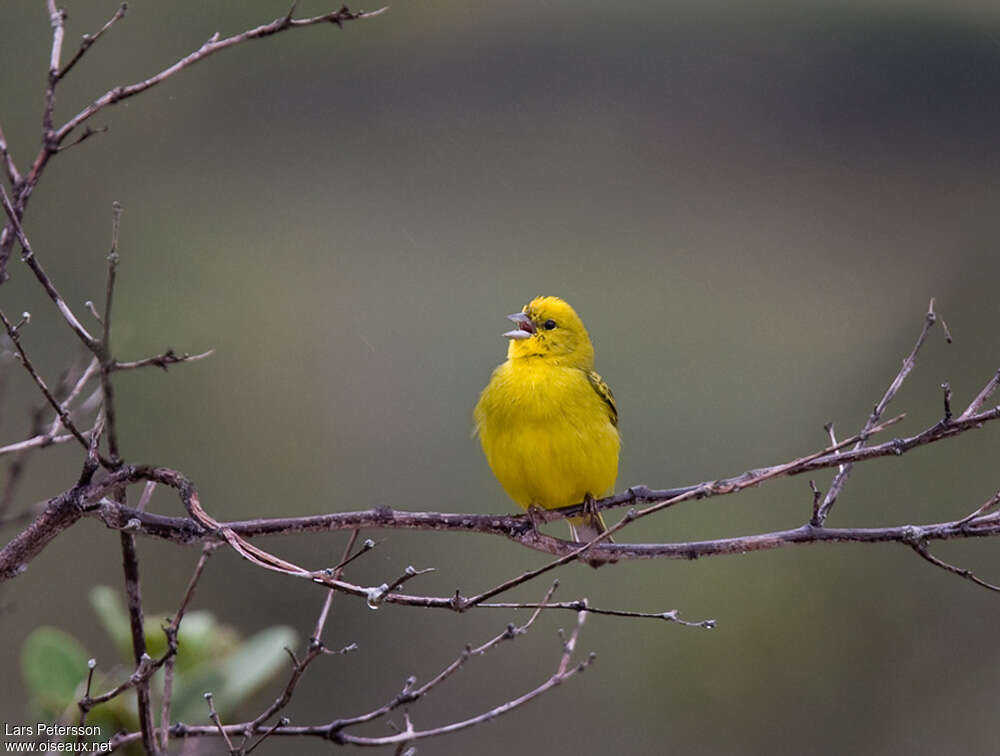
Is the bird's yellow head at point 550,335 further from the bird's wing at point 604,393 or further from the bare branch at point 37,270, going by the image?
the bare branch at point 37,270

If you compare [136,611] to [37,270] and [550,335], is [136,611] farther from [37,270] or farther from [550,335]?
[550,335]

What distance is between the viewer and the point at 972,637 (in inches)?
301

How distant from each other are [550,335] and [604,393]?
27 centimetres

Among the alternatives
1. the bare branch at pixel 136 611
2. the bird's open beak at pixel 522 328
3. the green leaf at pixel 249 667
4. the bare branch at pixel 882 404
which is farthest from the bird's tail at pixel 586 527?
the bare branch at pixel 136 611

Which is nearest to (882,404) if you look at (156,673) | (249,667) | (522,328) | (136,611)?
(522,328)

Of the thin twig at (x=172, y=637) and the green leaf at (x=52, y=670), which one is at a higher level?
the green leaf at (x=52, y=670)

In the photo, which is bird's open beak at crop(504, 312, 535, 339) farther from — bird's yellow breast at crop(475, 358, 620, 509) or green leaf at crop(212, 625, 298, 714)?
green leaf at crop(212, 625, 298, 714)

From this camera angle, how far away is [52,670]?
2.96 metres

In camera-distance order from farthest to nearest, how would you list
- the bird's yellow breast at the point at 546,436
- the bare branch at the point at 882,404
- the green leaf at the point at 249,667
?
the bird's yellow breast at the point at 546,436, the green leaf at the point at 249,667, the bare branch at the point at 882,404

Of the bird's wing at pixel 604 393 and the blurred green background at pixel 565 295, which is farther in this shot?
the blurred green background at pixel 565 295

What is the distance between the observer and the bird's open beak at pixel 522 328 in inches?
148

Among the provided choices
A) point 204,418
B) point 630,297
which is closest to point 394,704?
point 630,297

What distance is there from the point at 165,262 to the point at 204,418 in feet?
3.61

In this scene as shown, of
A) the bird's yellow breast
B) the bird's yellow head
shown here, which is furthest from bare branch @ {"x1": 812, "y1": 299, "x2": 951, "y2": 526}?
the bird's yellow head
